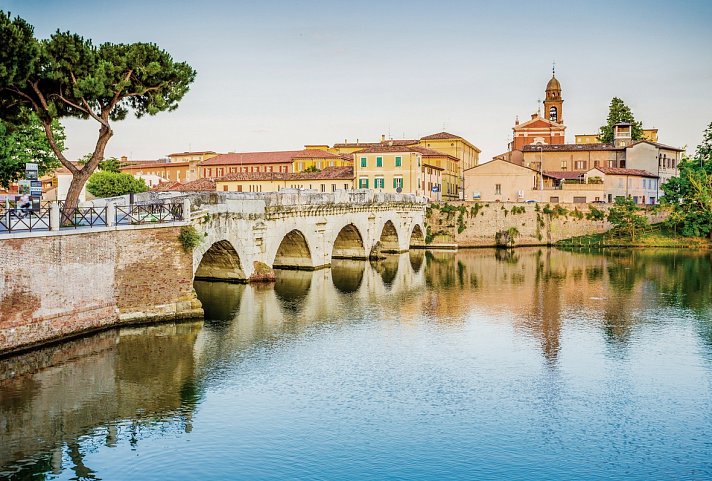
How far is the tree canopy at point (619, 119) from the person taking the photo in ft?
385

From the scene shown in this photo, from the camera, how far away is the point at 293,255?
2114 inches

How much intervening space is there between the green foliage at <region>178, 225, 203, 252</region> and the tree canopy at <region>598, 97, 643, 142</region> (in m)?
97.6

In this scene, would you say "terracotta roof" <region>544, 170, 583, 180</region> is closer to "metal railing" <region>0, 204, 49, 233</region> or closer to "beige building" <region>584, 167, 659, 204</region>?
"beige building" <region>584, 167, 659, 204</region>

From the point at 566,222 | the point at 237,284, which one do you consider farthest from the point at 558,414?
the point at 566,222

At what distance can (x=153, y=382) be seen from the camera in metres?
25.6

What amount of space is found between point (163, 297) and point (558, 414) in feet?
58.6

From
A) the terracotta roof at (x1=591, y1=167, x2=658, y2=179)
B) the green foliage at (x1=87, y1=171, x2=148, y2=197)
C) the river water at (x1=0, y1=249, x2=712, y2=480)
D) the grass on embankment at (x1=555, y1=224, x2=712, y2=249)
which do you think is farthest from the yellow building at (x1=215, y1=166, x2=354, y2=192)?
the river water at (x1=0, y1=249, x2=712, y2=480)

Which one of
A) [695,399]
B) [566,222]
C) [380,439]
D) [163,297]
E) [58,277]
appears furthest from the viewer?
[566,222]

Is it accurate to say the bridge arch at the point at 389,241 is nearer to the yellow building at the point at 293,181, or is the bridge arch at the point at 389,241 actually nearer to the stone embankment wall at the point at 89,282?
the yellow building at the point at 293,181

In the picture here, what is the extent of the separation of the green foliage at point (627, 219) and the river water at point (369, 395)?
134ft

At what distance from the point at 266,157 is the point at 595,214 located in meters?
50.5

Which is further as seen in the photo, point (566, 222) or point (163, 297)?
point (566, 222)

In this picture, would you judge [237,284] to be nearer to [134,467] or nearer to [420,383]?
[420,383]

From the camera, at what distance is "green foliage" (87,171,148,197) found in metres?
73.8
